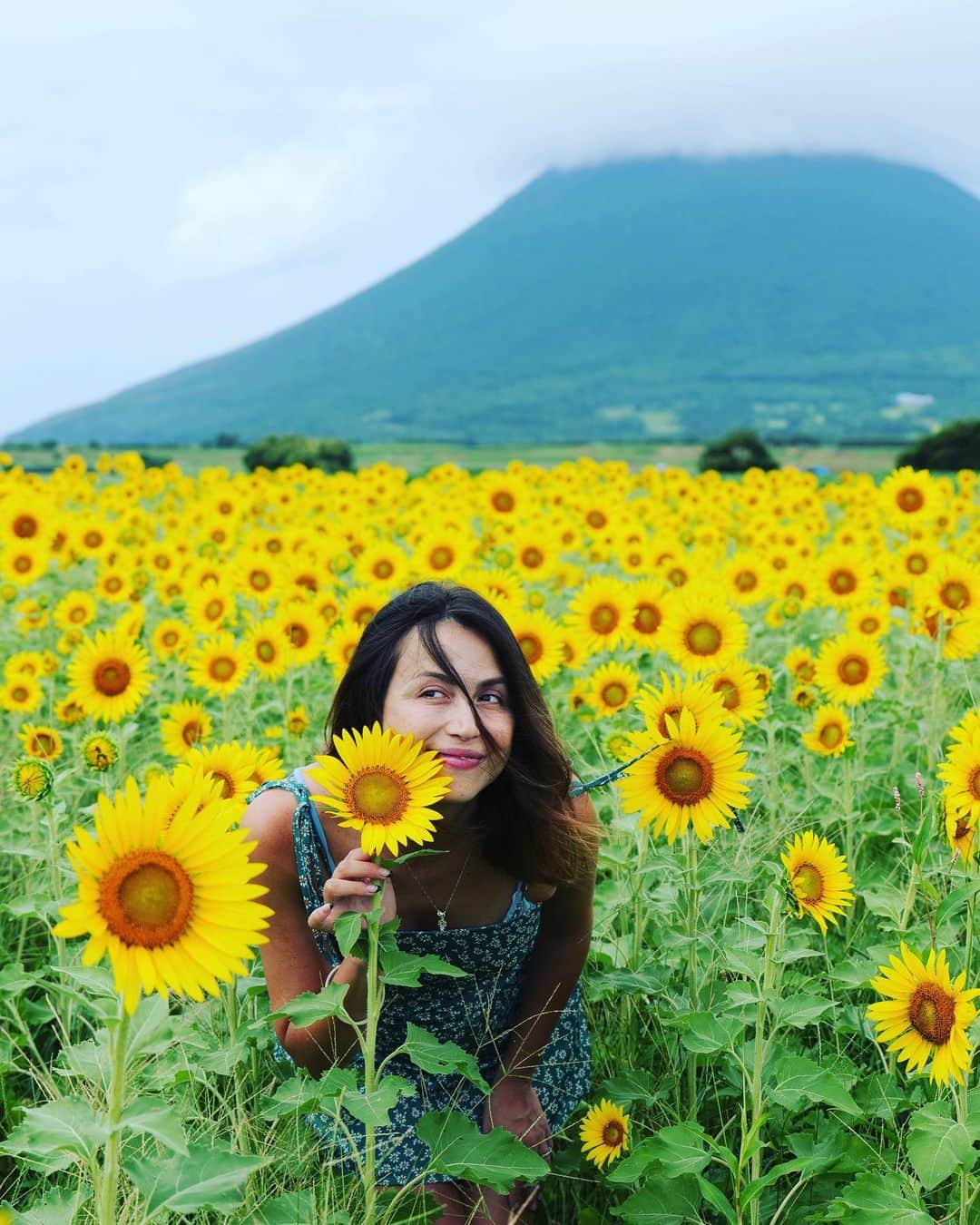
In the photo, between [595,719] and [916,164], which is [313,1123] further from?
[916,164]

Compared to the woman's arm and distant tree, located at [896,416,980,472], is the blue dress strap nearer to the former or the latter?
the woman's arm

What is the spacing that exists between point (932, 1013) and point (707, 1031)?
45 cm

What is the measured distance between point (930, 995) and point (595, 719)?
8.80 ft

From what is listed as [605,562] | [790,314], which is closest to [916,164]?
[790,314]

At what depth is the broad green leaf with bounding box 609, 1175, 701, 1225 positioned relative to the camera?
243 centimetres

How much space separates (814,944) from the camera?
3508mm

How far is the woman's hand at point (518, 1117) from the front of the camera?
2834 mm

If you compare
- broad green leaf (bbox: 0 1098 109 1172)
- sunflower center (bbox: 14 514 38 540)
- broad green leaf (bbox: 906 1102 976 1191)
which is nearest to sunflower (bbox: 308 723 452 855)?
broad green leaf (bbox: 0 1098 109 1172)

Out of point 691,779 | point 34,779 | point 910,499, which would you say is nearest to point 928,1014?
point 691,779

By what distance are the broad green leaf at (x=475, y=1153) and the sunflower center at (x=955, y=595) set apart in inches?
119

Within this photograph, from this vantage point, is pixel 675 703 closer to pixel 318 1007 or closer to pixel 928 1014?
pixel 928 1014

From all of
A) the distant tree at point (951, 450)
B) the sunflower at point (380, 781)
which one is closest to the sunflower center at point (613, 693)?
the sunflower at point (380, 781)

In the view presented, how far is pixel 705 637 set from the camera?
418cm

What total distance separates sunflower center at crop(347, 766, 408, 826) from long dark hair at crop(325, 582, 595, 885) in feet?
2.20
